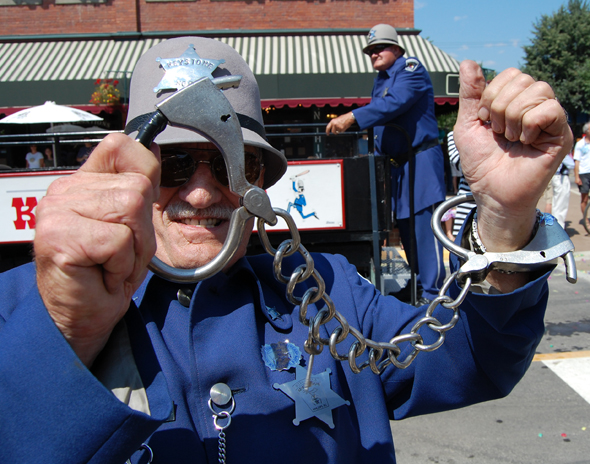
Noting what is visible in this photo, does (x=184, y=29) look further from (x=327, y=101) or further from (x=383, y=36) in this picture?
(x=383, y=36)

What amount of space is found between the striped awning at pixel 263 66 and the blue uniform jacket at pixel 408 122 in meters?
6.00

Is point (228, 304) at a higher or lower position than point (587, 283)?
higher

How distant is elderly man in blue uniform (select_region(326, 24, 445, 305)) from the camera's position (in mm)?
4164

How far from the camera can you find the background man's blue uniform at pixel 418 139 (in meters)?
4.17

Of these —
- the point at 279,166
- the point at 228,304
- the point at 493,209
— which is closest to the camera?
the point at 493,209

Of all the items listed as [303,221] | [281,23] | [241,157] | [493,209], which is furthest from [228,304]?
[281,23]

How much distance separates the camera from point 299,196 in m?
4.39

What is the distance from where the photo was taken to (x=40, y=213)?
0.87m

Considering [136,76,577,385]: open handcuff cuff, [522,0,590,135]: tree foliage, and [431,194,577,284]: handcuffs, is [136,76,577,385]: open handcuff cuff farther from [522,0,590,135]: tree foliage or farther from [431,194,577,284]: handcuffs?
[522,0,590,135]: tree foliage

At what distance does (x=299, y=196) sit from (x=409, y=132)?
111cm

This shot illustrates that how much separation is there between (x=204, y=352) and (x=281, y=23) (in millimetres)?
11982

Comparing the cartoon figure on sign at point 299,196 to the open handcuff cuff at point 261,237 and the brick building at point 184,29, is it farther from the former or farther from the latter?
the brick building at point 184,29

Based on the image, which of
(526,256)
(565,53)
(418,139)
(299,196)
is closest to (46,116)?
(299,196)

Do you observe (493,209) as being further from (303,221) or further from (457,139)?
(303,221)
